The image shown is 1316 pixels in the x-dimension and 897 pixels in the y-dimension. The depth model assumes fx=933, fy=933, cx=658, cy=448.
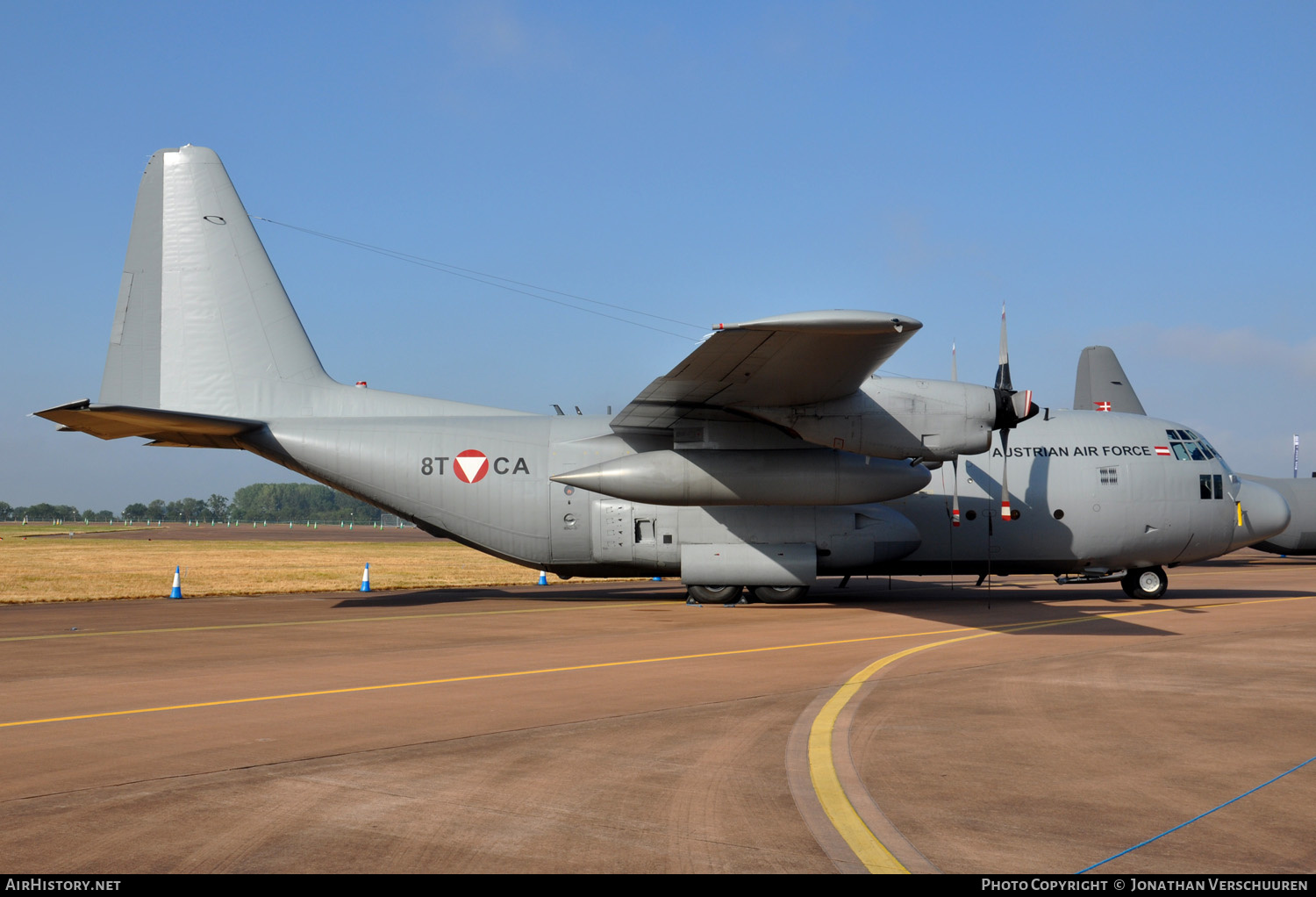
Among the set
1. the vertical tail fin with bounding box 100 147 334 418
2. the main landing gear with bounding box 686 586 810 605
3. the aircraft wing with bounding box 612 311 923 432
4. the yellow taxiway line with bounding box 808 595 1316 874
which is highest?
the vertical tail fin with bounding box 100 147 334 418

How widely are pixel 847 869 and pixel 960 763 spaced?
2.65m

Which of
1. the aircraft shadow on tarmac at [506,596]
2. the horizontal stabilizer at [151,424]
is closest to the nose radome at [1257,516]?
the aircraft shadow on tarmac at [506,596]

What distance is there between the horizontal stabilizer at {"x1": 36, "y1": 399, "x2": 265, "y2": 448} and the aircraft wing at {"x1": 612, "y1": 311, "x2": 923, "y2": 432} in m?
8.61

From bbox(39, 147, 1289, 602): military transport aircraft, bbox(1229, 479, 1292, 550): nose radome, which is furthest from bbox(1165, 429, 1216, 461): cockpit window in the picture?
bbox(1229, 479, 1292, 550): nose radome

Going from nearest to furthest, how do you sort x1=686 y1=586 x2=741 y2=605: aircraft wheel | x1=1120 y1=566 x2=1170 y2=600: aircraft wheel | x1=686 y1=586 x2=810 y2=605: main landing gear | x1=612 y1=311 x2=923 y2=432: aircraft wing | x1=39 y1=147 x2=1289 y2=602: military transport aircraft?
1. x1=612 y1=311 x2=923 y2=432: aircraft wing
2. x1=39 y1=147 x2=1289 y2=602: military transport aircraft
3. x1=686 y1=586 x2=810 y2=605: main landing gear
4. x1=686 y1=586 x2=741 y2=605: aircraft wheel
5. x1=1120 y1=566 x2=1170 y2=600: aircraft wheel

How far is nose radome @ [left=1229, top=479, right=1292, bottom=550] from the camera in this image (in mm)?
22047

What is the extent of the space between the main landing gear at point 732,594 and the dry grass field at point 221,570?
35.1 feet

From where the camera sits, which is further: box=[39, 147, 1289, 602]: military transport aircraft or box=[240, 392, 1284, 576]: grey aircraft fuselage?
box=[240, 392, 1284, 576]: grey aircraft fuselage

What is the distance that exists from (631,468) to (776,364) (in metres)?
4.21

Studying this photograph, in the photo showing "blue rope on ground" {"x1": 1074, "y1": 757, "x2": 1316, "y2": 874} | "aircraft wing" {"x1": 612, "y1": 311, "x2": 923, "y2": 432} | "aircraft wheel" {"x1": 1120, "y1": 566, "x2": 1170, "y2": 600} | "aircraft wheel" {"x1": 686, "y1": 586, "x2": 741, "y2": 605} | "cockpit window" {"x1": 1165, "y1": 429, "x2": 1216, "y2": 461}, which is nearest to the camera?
"blue rope on ground" {"x1": 1074, "y1": 757, "x2": 1316, "y2": 874}

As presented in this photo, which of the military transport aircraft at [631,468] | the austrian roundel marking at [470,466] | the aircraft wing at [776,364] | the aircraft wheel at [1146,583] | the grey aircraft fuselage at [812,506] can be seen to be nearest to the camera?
the aircraft wing at [776,364]

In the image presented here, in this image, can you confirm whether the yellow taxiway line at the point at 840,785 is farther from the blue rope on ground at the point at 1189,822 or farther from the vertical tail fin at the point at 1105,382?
the vertical tail fin at the point at 1105,382

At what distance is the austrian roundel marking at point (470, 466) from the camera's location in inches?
818

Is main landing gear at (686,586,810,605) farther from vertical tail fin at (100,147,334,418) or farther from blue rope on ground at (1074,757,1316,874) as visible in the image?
blue rope on ground at (1074,757,1316,874)
